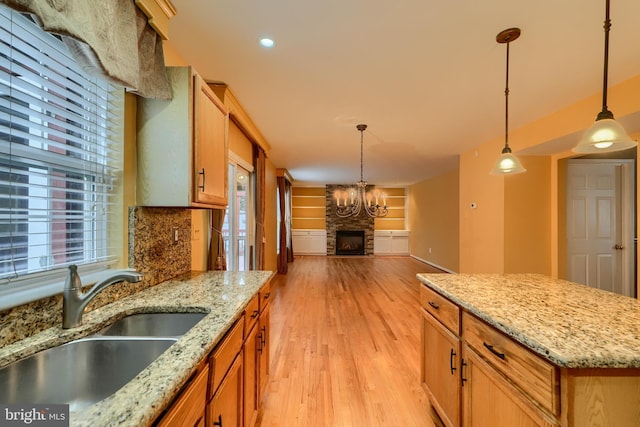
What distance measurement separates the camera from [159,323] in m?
1.29

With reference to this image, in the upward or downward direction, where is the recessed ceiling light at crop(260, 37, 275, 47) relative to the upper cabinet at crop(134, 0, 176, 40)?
upward

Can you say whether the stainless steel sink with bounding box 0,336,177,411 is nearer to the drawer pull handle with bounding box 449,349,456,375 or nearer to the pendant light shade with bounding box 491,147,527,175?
the drawer pull handle with bounding box 449,349,456,375

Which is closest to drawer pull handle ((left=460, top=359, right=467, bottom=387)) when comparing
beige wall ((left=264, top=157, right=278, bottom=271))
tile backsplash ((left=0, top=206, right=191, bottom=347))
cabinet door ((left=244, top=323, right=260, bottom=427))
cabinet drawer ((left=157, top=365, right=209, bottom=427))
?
cabinet door ((left=244, top=323, right=260, bottom=427))

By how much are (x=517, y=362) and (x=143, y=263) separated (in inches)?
73.4

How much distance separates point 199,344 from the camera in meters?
0.91

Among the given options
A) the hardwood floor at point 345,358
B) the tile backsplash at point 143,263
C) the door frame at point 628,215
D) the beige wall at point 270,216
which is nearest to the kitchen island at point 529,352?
the hardwood floor at point 345,358

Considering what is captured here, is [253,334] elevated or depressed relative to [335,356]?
elevated

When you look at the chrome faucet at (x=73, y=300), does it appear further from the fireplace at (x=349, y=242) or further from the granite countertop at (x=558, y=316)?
the fireplace at (x=349, y=242)

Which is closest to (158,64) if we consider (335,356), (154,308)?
(154,308)

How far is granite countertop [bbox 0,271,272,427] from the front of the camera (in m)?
0.60

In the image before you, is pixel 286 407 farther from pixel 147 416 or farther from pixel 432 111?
pixel 432 111

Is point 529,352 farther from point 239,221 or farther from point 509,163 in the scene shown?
point 239,221

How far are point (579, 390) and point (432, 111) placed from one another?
2808 millimetres

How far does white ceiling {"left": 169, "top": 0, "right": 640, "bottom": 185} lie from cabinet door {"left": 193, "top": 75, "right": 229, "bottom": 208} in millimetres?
488
